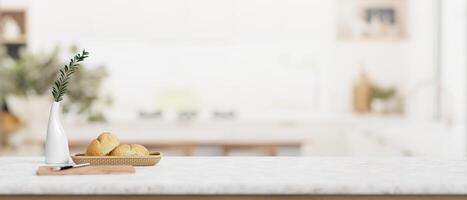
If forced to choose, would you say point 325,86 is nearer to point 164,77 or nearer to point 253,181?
point 164,77

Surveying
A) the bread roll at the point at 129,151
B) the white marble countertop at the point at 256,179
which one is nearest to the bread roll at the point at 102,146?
the bread roll at the point at 129,151

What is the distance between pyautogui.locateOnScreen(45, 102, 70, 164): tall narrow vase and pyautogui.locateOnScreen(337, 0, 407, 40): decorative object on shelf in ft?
20.0

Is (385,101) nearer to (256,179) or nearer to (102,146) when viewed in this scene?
(102,146)

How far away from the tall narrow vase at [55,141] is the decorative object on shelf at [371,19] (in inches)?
240

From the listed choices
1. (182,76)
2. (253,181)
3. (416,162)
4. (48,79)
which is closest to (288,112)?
(182,76)

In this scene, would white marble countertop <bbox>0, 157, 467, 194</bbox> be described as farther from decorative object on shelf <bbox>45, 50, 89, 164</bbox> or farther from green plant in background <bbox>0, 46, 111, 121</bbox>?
green plant in background <bbox>0, 46, 111, 121</bbox>

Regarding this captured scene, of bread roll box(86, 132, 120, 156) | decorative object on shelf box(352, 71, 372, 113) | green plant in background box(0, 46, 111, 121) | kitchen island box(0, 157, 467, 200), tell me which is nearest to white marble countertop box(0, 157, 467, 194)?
kitchen island box(0, 157, 467, 200)

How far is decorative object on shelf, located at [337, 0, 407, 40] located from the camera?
28.6ft

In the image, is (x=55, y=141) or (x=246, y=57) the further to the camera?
(x=246, y=57)

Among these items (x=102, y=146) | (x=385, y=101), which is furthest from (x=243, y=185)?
(x=385, y=101)

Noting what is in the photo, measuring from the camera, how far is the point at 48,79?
20.3 feet

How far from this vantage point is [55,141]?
2.81 meters

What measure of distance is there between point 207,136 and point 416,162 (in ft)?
13.4

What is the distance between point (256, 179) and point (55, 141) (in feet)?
2.30
